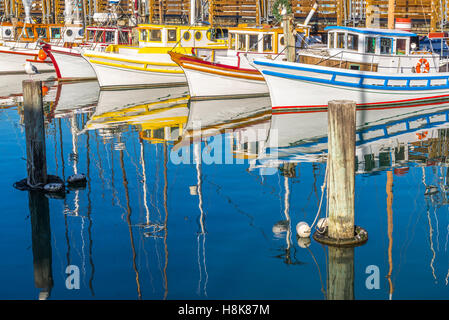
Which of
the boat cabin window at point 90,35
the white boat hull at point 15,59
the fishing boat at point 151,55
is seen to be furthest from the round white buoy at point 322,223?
the white boat hull at point 15,59

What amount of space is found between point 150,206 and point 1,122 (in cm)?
1122

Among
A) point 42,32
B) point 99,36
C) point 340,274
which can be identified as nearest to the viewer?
point 340,274

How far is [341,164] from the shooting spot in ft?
27.4

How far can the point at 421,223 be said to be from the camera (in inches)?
387

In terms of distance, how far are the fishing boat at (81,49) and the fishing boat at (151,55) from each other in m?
3.08

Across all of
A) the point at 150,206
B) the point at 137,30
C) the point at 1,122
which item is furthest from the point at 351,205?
the point at 137,30

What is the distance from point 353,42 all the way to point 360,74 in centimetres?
161

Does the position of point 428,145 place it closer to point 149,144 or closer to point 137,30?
point 149,144

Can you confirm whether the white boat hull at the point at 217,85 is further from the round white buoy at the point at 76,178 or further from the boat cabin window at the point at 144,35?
the round white buoy at the point at 76,178

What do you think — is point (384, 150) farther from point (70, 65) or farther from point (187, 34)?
point (70, 65)

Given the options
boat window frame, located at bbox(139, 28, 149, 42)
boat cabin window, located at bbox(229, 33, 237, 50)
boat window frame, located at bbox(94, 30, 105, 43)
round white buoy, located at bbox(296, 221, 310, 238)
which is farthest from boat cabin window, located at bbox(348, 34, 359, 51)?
boat window frame, located at bbox(94, 30, 105, 43)

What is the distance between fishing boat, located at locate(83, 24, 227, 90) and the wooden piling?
70.9 ft

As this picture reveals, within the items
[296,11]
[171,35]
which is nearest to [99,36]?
[171,35]

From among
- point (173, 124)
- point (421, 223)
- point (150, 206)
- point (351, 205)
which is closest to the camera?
point (351, 205)
